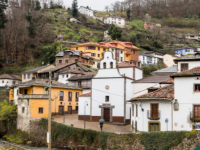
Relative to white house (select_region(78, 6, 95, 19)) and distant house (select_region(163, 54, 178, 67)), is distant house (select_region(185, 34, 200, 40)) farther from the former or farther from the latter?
white house (select_region(78, 6, 95, 19))

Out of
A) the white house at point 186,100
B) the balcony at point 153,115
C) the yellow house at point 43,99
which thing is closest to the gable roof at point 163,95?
the white house at point 186,100

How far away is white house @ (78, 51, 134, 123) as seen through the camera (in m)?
43.2

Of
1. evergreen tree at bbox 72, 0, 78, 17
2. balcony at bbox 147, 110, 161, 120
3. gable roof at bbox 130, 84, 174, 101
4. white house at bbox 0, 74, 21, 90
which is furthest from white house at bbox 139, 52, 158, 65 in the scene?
evergreen tree at bbox 72, 0, 78, 17

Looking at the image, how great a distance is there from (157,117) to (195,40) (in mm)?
113348

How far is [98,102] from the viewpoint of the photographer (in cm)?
4453

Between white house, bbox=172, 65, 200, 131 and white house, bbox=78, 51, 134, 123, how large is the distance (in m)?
12.8

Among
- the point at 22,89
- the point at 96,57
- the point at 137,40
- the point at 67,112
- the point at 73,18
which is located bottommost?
the point at 67,112

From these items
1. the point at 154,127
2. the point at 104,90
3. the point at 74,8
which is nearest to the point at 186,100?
the point at 154,127

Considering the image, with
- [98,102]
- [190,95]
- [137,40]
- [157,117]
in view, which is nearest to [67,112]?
[98,102]

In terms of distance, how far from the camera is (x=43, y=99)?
45.9 meters

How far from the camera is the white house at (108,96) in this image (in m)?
43.2

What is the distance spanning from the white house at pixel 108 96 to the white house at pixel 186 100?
12.8 m

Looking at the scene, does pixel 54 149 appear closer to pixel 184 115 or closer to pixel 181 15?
pixel 184 115

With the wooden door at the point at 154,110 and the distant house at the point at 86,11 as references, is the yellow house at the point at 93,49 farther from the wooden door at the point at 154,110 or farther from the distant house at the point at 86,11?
the distant house at the point at 86,11
